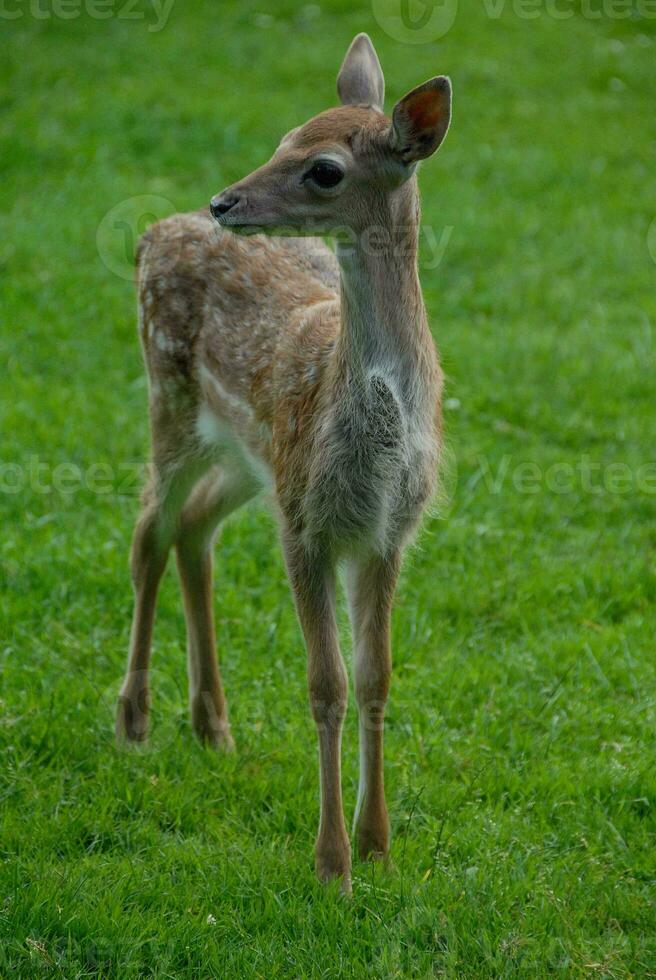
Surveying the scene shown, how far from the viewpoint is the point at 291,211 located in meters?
3.89

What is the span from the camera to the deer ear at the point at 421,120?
3756 mm

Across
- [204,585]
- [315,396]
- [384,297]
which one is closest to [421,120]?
[384,297]

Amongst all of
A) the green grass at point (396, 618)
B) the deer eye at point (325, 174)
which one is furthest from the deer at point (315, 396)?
the green grass at point (396, 618)

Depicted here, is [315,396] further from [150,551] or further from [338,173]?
[150,551]

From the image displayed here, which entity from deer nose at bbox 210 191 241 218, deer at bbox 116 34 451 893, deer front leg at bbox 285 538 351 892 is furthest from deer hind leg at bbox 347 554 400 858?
deer nose at bbox 210 191 241 218

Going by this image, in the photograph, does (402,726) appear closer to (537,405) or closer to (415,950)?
(415,950)

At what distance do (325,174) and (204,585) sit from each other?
191 cm

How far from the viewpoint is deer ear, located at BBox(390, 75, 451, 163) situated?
3.76 metres

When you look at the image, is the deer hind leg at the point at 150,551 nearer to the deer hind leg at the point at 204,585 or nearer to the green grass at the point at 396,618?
the deer hind leg at the point at 204,585

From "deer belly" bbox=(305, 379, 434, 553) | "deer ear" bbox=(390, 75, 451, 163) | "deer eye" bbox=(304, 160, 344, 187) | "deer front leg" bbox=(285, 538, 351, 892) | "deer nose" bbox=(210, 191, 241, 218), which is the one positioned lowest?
"deer front leg" bbox=(285, 538, 351, 892)

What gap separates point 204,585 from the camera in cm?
520

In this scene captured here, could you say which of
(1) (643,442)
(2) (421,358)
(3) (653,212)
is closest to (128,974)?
(2) (421,358)

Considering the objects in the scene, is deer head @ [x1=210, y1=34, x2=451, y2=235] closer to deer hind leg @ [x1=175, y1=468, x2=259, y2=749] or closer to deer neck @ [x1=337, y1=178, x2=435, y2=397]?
deer neck @ [x1=337, y1=178, x2=435, y2=397]

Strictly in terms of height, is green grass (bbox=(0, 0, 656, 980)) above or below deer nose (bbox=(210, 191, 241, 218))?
below
